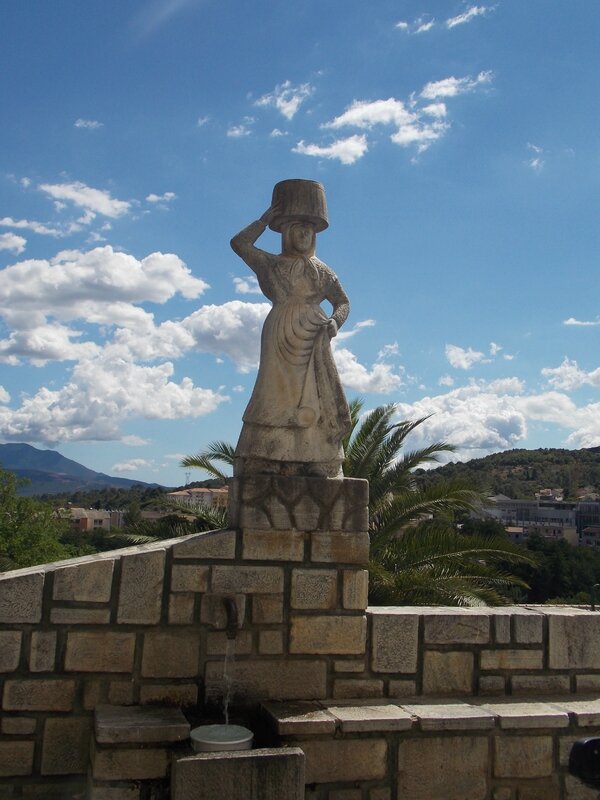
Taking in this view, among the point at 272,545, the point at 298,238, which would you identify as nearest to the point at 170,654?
the point at 272,545

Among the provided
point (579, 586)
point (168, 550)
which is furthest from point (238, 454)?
point (579, 586)

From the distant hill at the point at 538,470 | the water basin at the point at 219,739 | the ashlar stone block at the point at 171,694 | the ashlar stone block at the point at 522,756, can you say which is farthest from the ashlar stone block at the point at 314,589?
the distant hill at the point at 538,470

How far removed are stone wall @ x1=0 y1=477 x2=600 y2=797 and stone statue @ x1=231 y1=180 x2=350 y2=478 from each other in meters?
0.25

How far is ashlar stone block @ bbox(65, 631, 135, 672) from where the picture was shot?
453 centimetres

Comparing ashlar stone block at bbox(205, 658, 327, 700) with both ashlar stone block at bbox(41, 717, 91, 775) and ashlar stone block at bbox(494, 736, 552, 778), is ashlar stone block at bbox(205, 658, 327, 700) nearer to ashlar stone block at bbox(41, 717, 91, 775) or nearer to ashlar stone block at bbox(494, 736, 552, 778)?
ashlar stone block at bbox(41, 717, 91, 775)

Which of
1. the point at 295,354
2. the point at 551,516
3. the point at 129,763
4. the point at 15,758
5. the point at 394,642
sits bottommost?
the point at 15,758

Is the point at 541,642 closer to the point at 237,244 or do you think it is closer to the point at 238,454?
the point at 238,454

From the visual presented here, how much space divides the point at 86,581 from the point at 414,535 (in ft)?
21.2

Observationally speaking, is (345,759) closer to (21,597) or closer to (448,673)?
(448,673)

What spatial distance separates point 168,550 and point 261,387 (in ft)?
4.27

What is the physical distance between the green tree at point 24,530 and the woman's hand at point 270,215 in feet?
50.9

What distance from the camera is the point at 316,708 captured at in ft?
15.0

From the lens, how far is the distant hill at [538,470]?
57144mm

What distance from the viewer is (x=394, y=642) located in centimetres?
496
